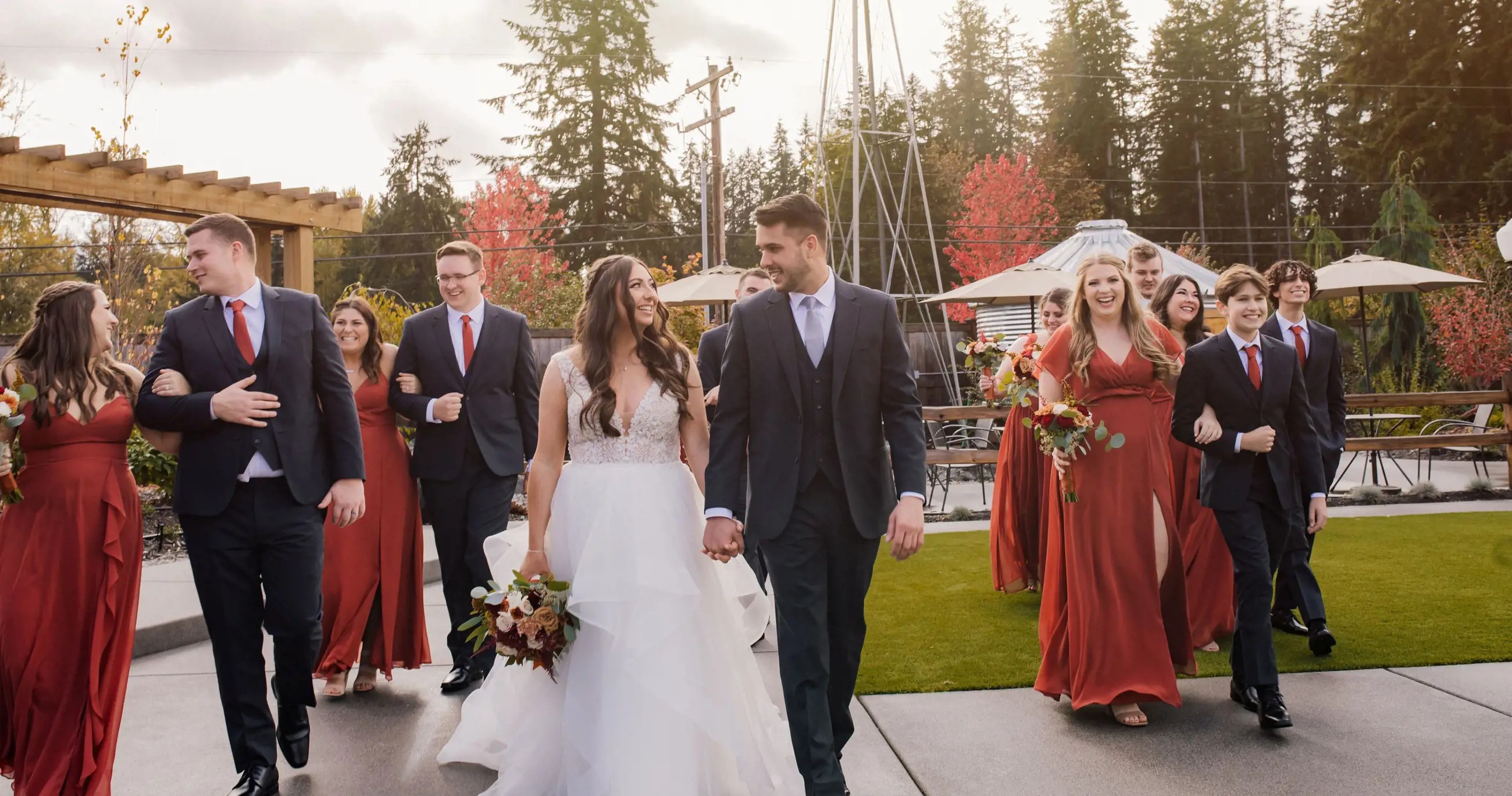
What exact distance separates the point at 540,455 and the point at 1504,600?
649 centimetres

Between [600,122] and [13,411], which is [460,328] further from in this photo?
[600,122]

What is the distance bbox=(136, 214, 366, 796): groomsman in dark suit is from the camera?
13.5 ft

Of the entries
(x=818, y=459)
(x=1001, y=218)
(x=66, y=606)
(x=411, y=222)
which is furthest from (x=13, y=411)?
(x=411, y=222)

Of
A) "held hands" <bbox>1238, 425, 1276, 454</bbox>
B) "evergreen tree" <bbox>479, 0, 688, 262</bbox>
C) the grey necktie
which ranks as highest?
"evergreen tree" <bbox>479, 0, 688, 262</bbox>

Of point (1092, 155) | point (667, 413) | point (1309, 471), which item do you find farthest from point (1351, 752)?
point (1092, 155)

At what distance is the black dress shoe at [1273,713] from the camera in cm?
468

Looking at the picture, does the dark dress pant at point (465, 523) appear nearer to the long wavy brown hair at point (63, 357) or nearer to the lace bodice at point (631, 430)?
the lace bodice at point (631, 430)

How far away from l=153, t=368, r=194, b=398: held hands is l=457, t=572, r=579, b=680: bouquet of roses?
1.35m

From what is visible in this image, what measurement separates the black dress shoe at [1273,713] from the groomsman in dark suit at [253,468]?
387 cm

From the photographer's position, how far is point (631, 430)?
13.6 ft

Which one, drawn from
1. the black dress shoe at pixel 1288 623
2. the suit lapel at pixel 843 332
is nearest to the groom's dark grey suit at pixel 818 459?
the suit lapel at pixel 843 332

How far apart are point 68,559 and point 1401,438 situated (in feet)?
45.3

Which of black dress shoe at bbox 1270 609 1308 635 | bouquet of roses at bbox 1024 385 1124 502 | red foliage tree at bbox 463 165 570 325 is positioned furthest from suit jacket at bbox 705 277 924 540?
red foliage tree at bbox 463 165 570 325

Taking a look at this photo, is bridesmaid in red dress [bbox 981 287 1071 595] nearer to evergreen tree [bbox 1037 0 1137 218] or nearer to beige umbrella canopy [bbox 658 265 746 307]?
beige umbrella canopy [bbox 658 265 746 307]
